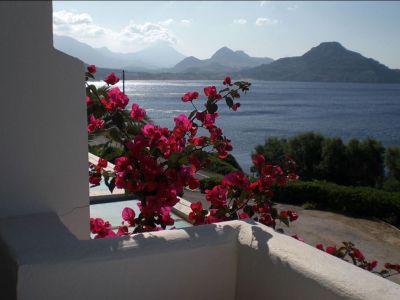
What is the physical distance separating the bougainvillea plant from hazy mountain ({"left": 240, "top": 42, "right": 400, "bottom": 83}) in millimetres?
144524

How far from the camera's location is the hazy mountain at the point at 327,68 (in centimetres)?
14062

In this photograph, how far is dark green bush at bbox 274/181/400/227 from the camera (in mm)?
17297

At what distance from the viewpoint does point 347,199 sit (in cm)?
1814

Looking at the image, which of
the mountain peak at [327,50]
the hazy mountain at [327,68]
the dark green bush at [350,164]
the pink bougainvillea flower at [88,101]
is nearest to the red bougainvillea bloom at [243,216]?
the pink bougainvillea flower at [88,101]

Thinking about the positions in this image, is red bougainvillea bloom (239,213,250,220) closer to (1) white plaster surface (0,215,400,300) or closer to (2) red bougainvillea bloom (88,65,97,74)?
(1) white plaster surface (0,215,400,300)

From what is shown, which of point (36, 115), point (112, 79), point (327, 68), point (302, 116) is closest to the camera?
point (36, 115)

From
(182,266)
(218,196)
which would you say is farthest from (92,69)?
(182,266)

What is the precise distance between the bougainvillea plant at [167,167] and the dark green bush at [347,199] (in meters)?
16.3

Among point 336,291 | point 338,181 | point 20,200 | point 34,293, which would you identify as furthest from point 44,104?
point 338,181

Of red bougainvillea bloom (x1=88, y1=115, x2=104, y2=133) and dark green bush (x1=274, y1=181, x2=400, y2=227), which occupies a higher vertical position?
red bougainvillea bloom (x1=88, y1=115, x2=104, y2=133)

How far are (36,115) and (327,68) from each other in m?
159

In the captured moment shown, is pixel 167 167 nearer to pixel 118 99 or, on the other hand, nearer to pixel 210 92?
pixel 118 99

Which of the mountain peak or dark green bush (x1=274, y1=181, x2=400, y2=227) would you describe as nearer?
dark green bush (x1=274, y1=181, x2=400, y2=227)

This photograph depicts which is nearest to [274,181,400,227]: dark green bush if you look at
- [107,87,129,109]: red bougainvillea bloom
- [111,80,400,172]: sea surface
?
[107,87,129,109]: red bougainvillea bloom
